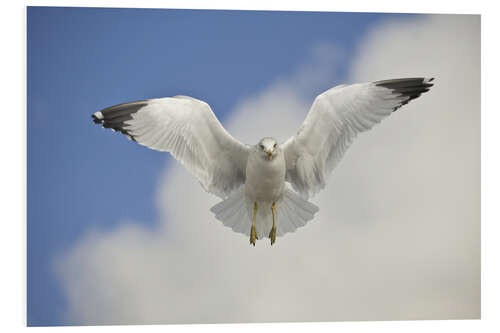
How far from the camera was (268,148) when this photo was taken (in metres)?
3.44

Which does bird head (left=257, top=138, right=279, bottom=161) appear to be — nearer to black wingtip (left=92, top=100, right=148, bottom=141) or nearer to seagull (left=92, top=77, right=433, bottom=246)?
seagull (left=92, top=77, right=433, bottom=246)

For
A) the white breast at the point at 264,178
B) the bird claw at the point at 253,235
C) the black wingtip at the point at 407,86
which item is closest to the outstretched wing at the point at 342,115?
the black wingtip at the point at 407,86

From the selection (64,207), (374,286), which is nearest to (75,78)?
(64,207)

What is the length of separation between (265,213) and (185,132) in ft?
2.27

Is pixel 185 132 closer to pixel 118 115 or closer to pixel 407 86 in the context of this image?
pixel 118 115

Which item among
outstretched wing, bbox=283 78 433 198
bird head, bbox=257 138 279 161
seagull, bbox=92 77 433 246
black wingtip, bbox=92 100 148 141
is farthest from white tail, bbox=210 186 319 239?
black wingtip, bbox=92 100 148 141

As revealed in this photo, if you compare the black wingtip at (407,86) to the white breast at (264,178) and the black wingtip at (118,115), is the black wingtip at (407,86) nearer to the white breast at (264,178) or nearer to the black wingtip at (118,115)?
the white breast at (264,178)

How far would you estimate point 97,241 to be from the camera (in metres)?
3.70

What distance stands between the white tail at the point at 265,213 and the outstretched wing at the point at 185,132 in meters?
→ 0.13

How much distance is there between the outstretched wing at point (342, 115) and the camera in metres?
3.56

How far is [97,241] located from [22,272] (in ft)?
1.43

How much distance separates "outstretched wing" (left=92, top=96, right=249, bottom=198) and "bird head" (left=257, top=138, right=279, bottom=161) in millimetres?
229

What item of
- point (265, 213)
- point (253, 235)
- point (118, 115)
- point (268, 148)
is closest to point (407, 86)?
point (268, 148)
